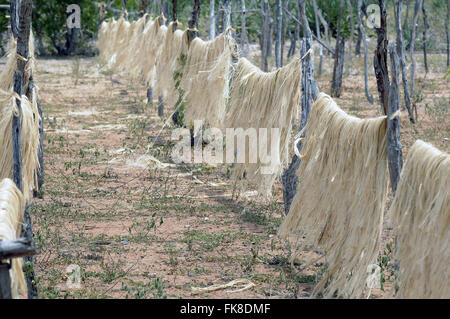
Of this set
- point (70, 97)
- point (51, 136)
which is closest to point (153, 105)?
point (70, 97)

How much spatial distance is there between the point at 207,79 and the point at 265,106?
1497 mm

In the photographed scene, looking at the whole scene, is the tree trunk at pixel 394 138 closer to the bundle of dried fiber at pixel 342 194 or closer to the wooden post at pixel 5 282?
the bundle of dried fiber at pixel 342 194

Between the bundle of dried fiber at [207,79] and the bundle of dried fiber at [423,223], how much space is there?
3.47 m

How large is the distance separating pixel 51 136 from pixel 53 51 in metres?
11.7

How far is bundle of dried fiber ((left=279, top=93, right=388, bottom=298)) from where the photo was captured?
3003 millimetres

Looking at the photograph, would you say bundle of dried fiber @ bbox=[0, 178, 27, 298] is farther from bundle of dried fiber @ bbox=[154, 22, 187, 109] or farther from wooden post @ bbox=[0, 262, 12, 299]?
bundle of dried fiber @ bbox=[154, 22, 187, 109]

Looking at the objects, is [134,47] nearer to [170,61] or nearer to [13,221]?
[170,61]

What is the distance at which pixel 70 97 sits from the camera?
12.2 metres

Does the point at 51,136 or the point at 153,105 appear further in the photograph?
the point at 153,105

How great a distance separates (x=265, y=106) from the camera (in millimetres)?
4922

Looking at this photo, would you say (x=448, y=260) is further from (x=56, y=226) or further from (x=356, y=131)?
(x=56, y=226)

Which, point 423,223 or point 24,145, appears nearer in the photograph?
point 423,223

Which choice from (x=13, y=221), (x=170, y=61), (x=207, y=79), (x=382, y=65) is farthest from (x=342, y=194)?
(x=170, y=61)
